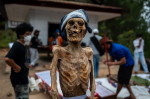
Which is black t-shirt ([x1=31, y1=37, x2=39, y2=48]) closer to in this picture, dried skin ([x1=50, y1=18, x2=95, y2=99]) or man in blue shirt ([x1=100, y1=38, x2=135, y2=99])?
man in blue shirt ([x1=100, y1=38, x2=135, y2=99])

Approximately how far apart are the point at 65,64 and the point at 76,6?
5.63 meters

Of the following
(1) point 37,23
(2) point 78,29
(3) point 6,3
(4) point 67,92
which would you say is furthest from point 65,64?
(1) point 37,23

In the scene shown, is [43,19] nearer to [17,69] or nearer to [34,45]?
[34,45]

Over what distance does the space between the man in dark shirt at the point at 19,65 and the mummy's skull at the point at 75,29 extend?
1029 mm

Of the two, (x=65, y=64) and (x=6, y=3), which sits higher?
(x=6, y=3)

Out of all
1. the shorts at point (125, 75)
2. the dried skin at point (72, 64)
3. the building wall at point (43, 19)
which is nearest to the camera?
the dried skin at point (72, 64)

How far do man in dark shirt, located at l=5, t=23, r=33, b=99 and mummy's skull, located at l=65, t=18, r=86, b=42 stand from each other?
40.5 inches

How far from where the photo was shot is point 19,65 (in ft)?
7.79

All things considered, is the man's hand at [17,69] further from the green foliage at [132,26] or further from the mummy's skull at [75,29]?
the green foliage at [132,26]

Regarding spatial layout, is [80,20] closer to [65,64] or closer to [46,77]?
[65,64]

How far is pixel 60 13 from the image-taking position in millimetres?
7598

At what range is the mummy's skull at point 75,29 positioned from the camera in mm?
1705

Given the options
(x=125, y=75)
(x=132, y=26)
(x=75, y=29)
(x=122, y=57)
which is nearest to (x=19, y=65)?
(x=75, y=29)

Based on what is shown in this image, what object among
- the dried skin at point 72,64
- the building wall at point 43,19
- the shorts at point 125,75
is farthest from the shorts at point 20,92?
the building wall at point 43,19
